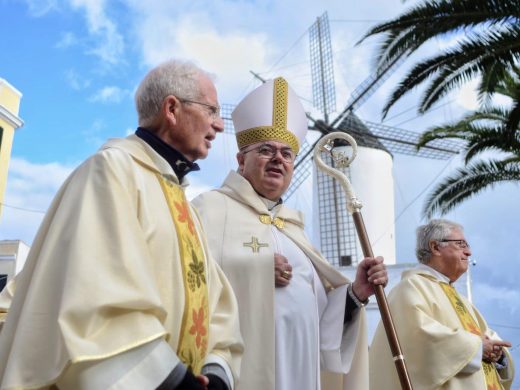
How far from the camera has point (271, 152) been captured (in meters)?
4.45

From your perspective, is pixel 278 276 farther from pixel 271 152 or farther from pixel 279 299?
pixel 271 152

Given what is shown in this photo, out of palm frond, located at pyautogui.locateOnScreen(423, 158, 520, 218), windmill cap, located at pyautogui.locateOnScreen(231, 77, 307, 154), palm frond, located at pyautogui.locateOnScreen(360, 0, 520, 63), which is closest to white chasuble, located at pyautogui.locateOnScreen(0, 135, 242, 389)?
windmill cap, located at pyautogui.locateOnScreen(231, 77, 307, 154)

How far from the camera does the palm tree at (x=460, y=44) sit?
8.52m

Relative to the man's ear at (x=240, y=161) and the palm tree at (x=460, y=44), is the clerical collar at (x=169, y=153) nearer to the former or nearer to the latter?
the man's ear at (x=240, y=161)

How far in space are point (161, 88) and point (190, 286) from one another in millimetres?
901

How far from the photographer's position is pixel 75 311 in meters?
1.98

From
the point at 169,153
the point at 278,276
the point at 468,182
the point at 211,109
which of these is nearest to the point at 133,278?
the point at 169,153

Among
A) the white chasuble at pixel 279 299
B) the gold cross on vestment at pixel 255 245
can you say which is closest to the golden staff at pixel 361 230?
the white chasuble at pixel 279 299

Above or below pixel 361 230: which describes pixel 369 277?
below

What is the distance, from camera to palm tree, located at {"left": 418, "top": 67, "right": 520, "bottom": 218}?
11.8 m

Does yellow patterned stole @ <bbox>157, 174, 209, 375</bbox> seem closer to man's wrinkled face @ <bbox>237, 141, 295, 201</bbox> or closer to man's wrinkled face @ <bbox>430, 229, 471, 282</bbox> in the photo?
man's wrinkled face @ <bbox>237, 141, 295, 201</bbox>

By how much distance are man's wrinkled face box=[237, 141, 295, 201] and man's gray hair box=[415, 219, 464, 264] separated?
6.88 feet

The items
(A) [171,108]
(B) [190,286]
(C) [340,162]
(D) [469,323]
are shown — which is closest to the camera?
(B) [190,286]

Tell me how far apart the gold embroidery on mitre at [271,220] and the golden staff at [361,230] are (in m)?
0.47
